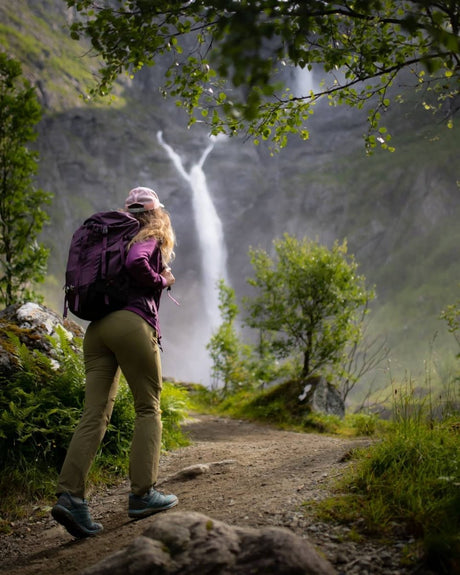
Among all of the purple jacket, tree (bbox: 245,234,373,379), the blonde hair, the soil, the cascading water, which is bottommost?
the soil

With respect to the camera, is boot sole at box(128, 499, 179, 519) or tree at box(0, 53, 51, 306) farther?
tree at box(0, 53, 51, 306)

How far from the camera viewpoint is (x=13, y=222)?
24.2ft

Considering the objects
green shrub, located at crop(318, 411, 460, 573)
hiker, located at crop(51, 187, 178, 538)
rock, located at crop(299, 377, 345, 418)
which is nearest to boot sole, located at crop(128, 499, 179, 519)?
hiker, located at crop(51, 187, 178, 538)

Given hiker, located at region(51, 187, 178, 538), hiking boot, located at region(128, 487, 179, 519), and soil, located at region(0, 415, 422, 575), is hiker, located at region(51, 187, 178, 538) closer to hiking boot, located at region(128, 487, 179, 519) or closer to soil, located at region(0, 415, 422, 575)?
hiking boot, located at region(128, 487, 179, 519)

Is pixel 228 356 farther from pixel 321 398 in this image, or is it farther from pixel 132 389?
pixel 132 389

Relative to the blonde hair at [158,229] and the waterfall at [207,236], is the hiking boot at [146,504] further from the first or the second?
the waterfall at [207,236]

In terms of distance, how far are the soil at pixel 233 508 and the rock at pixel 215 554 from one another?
1.41ft

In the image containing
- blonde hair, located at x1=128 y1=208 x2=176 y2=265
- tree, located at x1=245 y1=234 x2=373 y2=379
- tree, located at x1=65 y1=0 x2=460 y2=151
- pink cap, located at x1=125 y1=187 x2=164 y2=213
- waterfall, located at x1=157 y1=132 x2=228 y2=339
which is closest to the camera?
tree, located at x1=65 y1=0 x2=460 y2=151

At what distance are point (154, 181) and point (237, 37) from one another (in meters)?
60.8

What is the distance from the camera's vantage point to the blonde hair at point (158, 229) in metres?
3.58

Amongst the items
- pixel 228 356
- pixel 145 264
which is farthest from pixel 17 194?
pixel 228 356

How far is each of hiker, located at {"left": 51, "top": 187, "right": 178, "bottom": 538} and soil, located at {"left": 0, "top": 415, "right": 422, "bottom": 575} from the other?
207mm

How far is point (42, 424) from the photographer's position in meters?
4.64

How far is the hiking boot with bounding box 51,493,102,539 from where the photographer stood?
3117 millimetres
